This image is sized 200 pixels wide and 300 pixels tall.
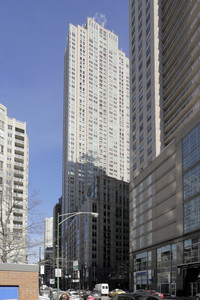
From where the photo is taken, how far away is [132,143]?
9700 centimetres

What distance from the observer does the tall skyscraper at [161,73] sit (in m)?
73.2

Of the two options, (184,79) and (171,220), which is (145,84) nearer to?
(184,79)

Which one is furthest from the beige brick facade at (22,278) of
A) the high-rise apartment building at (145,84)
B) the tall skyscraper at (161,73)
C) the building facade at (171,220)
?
the high-rise apartment building at (145,84)

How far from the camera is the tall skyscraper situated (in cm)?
7325

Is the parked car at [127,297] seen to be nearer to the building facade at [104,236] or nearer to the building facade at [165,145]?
the building facade at [165,145]

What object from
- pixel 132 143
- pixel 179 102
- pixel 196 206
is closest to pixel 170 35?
pixel 179 102

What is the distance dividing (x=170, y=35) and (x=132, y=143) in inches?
1103

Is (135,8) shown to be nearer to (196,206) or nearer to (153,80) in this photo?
(153,80)

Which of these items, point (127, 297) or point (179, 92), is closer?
point (127, 297)

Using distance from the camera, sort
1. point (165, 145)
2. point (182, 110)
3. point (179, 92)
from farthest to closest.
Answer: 1. point (165, 145)
2. point (179, 92)
3. point (182, 110)

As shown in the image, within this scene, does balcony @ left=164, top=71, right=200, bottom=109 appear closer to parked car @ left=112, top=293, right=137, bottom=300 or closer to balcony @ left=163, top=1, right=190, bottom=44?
balcony @ left=163, top=1, right=190, bottom=44

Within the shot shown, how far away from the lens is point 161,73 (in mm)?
86250

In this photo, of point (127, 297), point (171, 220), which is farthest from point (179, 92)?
point (127, 297)

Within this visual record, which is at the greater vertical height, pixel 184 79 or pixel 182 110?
pixel 184 79
